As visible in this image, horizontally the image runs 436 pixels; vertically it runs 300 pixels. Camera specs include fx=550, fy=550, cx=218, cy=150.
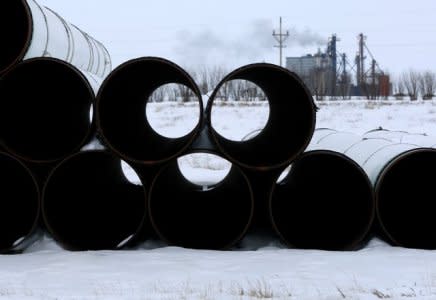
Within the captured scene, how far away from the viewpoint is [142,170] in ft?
17.4

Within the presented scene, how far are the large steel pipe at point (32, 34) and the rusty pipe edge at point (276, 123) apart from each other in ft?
6.10

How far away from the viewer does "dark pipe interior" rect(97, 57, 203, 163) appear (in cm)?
518

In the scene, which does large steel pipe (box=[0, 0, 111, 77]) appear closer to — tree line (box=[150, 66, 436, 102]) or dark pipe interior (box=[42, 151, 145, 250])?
dark pipe interior (box=[42, 151, 145, 250])

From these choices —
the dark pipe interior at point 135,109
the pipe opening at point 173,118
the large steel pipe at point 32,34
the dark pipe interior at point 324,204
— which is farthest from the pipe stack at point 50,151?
the pipe opening at point 173,118

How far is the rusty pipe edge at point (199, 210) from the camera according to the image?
5426 mm

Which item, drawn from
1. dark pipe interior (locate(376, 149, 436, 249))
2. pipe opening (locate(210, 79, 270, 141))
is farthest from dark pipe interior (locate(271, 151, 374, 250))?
pipe opening (locate(210, 79, 270, 141))

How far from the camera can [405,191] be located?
20.9 ft

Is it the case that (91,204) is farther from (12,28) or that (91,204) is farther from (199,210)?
(12,28)

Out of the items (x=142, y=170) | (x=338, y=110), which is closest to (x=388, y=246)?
(x=142, y=170)

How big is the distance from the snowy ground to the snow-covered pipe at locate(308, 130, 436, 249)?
1.91 feet

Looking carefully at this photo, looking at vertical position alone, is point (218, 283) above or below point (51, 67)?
below

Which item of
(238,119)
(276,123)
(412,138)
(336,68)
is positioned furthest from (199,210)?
(336,68)

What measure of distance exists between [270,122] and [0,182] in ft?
10.5

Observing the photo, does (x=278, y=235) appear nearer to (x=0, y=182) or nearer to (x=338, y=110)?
(x=0, y=182)
